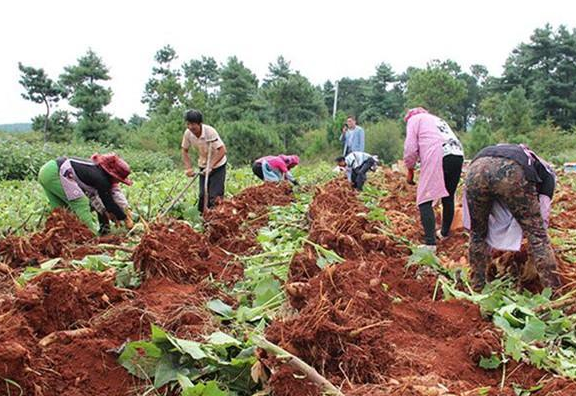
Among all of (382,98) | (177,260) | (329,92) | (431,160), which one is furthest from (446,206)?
(329,92)

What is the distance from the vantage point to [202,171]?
6980mm

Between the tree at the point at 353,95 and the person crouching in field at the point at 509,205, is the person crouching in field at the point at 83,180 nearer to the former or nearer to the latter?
the person crouching in field at the point at 509,205

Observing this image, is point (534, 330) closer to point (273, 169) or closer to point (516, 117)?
point (273, 169)

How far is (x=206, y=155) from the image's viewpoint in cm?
698

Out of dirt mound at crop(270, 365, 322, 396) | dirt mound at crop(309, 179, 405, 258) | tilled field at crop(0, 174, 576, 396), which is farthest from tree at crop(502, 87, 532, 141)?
dirt mound at crop(270, 365, 322, 396)

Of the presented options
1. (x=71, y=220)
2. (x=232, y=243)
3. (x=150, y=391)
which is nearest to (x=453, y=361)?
(x=150, y=391)

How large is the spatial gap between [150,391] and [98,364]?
1.01ft

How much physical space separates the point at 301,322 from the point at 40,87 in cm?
3347

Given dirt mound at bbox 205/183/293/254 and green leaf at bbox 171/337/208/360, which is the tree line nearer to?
dirt mound at bbox 205/183/293/254

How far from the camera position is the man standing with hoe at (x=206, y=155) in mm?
6661

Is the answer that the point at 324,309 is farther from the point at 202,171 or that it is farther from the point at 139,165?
the point at 139,165

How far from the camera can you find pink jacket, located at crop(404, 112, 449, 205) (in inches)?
191

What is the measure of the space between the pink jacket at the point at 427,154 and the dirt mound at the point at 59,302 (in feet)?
9.54

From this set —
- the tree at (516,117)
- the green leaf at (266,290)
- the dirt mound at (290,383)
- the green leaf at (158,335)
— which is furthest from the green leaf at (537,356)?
the tree at (516,117)
